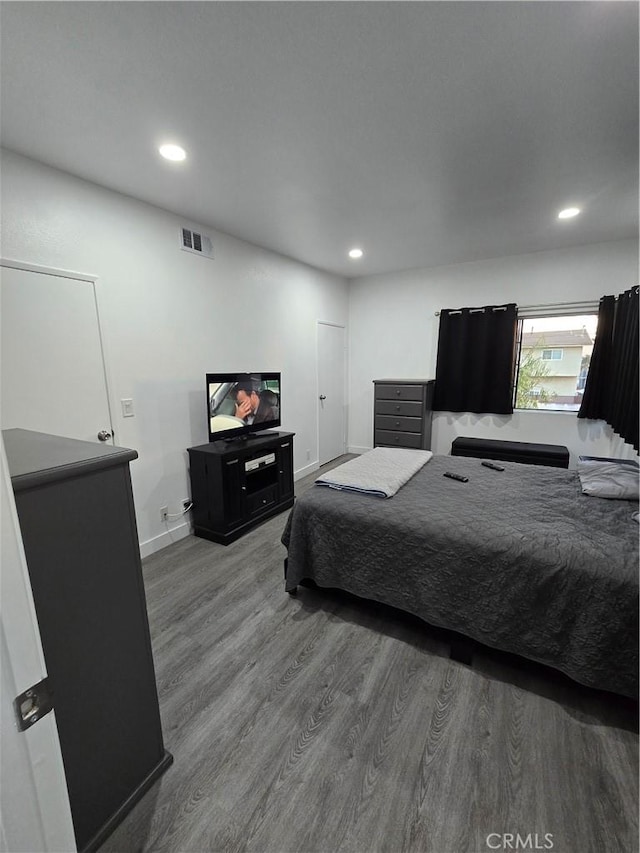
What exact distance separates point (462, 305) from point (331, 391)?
79.3 inches

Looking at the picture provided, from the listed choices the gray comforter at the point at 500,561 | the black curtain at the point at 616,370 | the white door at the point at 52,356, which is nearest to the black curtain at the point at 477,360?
the black curtain at the point at 616,370

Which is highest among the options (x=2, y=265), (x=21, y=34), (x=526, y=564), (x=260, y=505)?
(x=21, y=34)

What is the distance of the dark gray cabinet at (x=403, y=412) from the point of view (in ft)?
14.5

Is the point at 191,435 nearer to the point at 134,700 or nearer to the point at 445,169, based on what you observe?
the point at 134,700

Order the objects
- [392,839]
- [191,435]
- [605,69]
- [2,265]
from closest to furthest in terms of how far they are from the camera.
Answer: [392,839]
[605,69]
[2,265]
[191,435]

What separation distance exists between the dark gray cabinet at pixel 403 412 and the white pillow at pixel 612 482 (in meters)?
2.22

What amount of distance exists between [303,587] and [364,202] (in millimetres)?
2805

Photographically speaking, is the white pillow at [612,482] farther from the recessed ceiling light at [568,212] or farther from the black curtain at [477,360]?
the black curtain at [477,360]

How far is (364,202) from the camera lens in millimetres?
2656

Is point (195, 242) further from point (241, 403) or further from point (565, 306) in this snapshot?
point (565, 306)

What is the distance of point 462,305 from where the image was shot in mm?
4480

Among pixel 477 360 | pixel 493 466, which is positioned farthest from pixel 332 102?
pixel 477 360

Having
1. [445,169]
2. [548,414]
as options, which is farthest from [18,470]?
[548,414]

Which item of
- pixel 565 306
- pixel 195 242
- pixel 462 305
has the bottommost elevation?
pixel 565 306
